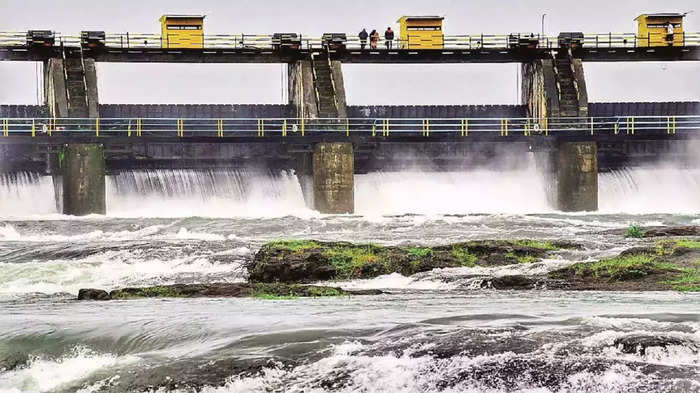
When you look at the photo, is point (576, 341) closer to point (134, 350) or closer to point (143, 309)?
point (134, 350)

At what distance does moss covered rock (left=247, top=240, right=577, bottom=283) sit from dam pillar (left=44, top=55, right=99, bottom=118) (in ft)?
95.1

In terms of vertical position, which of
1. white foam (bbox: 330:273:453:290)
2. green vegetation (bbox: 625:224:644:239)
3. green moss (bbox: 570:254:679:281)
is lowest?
white foam (bbox: 330:273:453:290)

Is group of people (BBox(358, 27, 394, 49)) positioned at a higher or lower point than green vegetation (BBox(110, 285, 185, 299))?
higher

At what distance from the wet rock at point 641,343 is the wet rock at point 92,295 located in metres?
10.6

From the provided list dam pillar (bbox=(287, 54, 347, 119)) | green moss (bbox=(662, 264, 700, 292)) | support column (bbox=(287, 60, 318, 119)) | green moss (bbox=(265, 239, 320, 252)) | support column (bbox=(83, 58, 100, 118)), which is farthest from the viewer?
support column (bbox=(287, 60, 318, 119))

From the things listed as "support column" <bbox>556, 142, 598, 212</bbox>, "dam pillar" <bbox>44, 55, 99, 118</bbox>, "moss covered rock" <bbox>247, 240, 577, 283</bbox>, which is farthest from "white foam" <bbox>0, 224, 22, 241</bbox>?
"support column" <bbox>556, 142, 598, 212</bbox>

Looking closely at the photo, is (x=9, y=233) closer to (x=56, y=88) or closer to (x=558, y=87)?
(x=56, y=88)

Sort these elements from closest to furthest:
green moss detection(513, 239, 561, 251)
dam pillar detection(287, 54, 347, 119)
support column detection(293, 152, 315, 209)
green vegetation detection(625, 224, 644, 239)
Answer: green moss detection(513, 239, 561, 251), green vegetation detection(625, 224, 644, 239), support column detection(293, 152, 315, 209), dam pillar detection(287, 54, 347, 119)

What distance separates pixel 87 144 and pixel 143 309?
32.8m

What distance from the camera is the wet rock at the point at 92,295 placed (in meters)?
20.4

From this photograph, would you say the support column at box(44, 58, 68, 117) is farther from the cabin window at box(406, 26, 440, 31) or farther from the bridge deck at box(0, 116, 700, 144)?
the cabin window at box(406, 26, 440, 31)

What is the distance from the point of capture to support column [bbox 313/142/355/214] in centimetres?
5091

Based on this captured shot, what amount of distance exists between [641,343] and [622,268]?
9947mm

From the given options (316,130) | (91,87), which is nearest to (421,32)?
(316,130)
